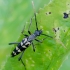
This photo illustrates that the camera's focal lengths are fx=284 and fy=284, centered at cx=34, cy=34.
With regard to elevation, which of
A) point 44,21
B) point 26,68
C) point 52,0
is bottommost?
point 26,68

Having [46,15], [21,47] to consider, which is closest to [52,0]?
[46,15]

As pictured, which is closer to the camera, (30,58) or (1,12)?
(30,58)

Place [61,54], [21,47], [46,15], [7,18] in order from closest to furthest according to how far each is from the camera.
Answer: [61,54], [46,15], [21,47], [7,18]

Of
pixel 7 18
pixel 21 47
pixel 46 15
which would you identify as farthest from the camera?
pixel 7 18

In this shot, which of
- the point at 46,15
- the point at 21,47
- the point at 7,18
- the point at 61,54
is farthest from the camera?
the point at 7,18

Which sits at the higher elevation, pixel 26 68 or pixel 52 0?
pixel 52 0

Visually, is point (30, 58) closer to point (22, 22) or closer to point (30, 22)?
point (30, 22)

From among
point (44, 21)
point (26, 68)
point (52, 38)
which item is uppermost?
point (44, 21)

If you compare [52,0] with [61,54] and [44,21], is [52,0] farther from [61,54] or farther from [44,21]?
[61,54]

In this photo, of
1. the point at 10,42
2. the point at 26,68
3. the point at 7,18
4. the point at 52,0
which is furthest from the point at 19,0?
the point at 26,68
